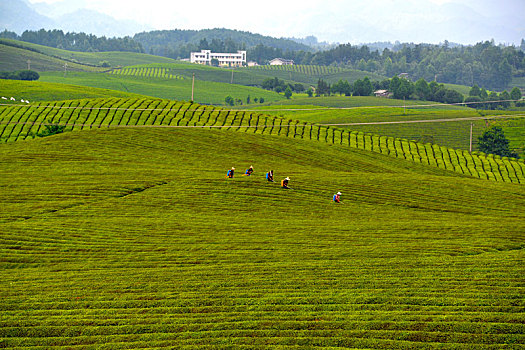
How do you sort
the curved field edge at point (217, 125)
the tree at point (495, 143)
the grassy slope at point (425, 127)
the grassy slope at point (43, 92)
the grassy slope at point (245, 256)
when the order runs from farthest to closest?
the grassy slope at point (43, 92) → the grassy slope at point (425, 127) → the tree at point (495, 143) → the curved field edge at point (217, 125) → the grassy slope at point (245, 256)

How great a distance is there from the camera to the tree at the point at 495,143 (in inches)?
5384

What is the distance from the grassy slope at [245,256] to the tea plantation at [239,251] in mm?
127

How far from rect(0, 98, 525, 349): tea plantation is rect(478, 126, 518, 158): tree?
233 ft

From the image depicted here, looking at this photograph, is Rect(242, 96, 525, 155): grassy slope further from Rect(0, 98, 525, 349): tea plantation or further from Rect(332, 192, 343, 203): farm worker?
Rect(332, 192, 343, 203): farm worker

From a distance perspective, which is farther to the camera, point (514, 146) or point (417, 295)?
point (514, 146)

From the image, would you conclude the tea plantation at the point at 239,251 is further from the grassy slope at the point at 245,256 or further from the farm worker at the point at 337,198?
the farm worker at the point at 337,198

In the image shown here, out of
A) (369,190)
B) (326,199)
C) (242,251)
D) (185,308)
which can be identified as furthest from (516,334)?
(369,190)

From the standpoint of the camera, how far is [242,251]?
36406 millimetres

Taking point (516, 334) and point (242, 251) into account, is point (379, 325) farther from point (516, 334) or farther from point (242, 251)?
point (242, 251)

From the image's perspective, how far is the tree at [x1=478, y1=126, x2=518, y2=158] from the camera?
5384 inches

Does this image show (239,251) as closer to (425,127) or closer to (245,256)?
(245,256)

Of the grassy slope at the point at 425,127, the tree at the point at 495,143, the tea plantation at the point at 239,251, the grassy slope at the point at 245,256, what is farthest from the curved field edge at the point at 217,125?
the tree at the point at 495,143

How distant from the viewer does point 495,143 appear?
451ft

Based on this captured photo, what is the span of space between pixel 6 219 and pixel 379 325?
32155 millimetres
